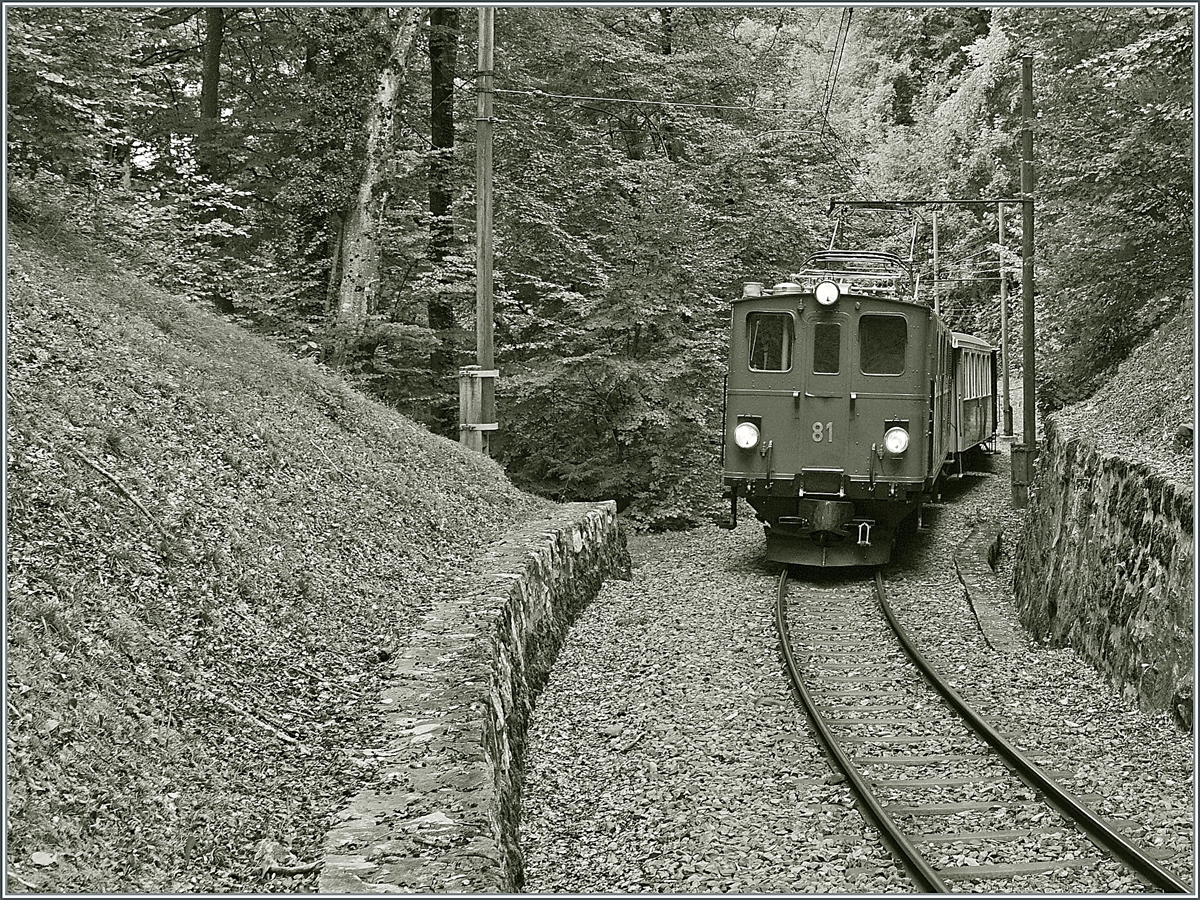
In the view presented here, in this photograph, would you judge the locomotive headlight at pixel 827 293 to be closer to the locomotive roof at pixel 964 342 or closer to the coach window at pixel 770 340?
the coach window at pixel 770 340

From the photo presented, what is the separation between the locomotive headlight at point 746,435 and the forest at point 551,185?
4.25 m

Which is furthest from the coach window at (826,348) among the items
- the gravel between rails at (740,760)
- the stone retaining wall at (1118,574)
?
the gravel between rails at (740,760)

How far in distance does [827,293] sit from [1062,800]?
27.6ft

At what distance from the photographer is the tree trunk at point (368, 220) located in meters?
15.8

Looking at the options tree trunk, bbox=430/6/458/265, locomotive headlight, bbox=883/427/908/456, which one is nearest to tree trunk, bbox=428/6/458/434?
tree trunk, bbox=430/6/458/265

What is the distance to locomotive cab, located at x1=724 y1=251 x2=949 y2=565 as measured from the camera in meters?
14.1

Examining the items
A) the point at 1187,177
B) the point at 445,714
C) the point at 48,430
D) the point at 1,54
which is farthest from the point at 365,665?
the point at 1187,177

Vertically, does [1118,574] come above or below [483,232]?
below

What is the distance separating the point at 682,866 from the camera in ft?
21.0

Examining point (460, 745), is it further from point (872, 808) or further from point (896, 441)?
point (896, 441)

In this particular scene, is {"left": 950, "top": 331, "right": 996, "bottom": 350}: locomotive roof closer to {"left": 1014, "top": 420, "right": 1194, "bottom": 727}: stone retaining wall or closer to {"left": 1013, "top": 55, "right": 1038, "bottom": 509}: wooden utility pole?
{"left": 1013, "top": 55, "right": 1038, "bottom": 509}: wooden utility pole

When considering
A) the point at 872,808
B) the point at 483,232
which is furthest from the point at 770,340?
the point at 872,808

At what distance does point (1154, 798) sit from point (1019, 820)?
88 centimetres

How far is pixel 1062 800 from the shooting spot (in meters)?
7.01
